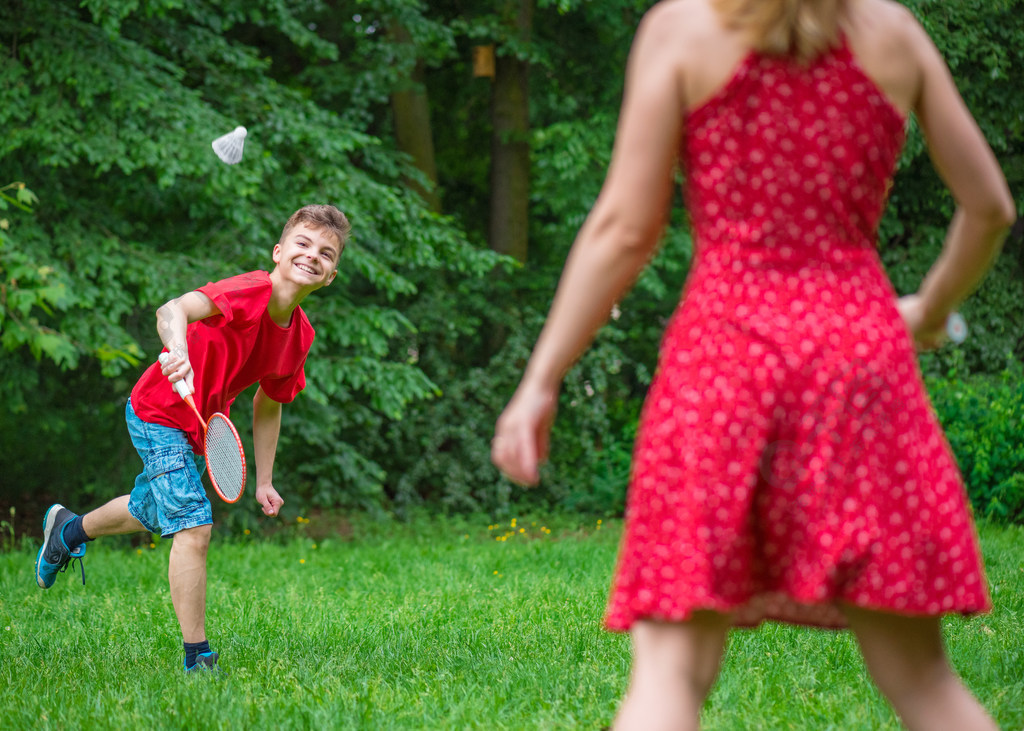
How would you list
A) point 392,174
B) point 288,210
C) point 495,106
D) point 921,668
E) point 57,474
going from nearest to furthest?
point 921,668 → point 288,210 → point 392,174 → point 57,474 → point 495,106

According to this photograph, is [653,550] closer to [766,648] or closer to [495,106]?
[766,648]

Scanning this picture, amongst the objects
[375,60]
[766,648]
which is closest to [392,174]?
[375,60]

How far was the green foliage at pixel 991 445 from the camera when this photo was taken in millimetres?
8227

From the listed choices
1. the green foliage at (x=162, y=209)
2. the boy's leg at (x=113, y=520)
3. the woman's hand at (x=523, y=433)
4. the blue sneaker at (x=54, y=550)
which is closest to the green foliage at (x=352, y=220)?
the green foliage at (x=162, y=209)

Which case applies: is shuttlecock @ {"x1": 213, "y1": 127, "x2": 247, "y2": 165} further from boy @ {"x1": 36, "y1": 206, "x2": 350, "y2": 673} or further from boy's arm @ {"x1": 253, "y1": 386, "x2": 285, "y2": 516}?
boy's arm @ {"x1": 253, "y1": 386, "x2": 285, "y2": 516}

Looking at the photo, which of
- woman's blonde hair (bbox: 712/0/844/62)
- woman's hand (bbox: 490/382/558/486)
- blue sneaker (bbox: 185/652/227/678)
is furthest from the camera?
blue sneaker (bbox: 185/652/227/678)

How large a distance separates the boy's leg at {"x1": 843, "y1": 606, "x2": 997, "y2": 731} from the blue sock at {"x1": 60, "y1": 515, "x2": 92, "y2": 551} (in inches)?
149

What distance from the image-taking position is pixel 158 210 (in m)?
8.80

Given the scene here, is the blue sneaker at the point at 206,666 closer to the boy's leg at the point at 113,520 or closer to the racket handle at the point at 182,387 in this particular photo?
the boy's leg at the point at 113,520

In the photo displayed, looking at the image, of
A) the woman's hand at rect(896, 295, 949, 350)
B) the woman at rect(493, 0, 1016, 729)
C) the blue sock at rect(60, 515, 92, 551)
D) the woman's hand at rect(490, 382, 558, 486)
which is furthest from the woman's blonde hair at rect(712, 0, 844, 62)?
the blue sock at rect(60, 515, 92, 551)

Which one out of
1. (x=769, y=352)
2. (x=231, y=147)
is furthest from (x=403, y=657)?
(x=231, y=147)

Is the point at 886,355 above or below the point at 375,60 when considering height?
below

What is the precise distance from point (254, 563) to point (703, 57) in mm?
6859

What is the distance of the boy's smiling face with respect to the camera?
423 centimetres
